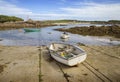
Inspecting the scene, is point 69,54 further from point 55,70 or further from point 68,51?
point 55,70

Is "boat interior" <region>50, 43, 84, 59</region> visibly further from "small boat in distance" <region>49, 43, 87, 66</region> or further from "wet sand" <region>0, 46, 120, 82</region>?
"wet sand" <region>0, 46, 120, 82</region>

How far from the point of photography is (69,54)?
503 inches

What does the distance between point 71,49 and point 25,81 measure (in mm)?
6003

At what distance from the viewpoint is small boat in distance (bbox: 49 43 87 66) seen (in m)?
10.5

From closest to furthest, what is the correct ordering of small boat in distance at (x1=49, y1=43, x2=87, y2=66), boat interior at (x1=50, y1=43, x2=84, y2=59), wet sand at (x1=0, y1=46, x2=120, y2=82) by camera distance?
1. wet sand at (x1=0, y1=46, x2=120, y2=82)
2. small boat in distance at (x1=49, y1=43, x2=87, y2=66)
3. boat interior at (x1=50, y1=43, x2=84, y2=59)

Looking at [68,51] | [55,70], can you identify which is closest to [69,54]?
[68,51]

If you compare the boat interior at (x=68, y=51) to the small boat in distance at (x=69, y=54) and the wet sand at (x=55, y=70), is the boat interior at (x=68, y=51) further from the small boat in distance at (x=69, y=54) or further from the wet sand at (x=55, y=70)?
the wet sand at (x=55, y=70)

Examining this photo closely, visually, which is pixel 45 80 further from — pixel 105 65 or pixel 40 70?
pixel 105 65

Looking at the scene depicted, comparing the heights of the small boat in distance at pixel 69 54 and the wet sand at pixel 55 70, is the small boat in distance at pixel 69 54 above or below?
above

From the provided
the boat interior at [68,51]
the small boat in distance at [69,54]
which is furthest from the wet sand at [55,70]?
the boat interior at [68,51]

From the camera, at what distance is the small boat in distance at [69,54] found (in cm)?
1049

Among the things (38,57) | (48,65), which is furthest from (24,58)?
(48,65)

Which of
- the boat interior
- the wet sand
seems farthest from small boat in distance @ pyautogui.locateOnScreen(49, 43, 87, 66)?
the wet sand

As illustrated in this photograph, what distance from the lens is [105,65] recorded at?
471 inches
